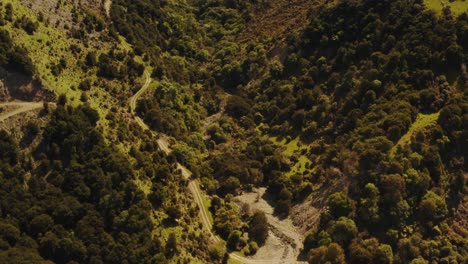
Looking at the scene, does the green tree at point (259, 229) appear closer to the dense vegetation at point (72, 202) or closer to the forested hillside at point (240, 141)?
the forested hillside at point (240, 141)

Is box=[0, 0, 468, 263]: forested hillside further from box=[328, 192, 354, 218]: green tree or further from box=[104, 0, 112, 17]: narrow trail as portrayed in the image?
box=[104, 0, 112, 17]: narrow trail

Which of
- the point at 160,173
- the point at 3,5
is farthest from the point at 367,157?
the point at 3,5

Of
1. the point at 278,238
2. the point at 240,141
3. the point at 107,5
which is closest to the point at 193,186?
the point at 278,238

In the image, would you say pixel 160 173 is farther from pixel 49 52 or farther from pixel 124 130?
pixel 49 52

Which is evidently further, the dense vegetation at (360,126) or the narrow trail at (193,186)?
the narrow trail at (193,186)

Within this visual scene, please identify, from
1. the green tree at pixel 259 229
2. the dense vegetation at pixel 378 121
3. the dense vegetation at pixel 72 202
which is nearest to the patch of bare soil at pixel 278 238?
the green tree at pixel 259 229

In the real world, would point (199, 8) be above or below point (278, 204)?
above

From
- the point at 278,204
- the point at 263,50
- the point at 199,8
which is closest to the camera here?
the point at 278,204
